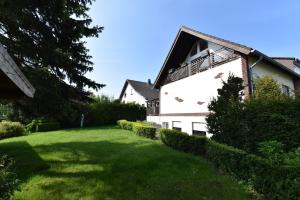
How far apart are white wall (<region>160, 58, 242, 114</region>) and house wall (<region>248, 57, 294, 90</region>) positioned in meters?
0.79

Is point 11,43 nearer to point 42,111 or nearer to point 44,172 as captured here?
point 42,111

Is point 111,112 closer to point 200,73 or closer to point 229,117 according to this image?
point 200,73

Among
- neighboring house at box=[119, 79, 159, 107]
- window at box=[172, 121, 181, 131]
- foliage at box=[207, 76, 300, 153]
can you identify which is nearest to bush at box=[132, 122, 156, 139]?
window at box=[172, 121, 181, 131]

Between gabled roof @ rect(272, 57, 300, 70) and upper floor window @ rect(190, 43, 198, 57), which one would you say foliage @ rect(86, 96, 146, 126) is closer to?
upper floor window @ rect(190, 43, 198, 57)

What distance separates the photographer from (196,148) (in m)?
11.0

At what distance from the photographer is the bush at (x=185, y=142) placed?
35.8ft

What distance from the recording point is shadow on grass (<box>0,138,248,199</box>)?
640 cm

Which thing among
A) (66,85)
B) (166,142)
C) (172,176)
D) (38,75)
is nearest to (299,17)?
(166,142)

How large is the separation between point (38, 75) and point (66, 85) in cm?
155

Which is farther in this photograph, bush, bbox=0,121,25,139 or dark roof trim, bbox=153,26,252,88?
bush, bbox=0,121,25,139

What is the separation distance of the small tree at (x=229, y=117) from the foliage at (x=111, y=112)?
2236 centimetres

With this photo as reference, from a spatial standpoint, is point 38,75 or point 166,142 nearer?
point 38,75

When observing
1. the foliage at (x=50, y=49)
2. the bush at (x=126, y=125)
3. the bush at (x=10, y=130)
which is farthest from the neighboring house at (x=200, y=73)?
the bush at (x=10, y=130)

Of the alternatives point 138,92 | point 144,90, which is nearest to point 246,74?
point 138,92
